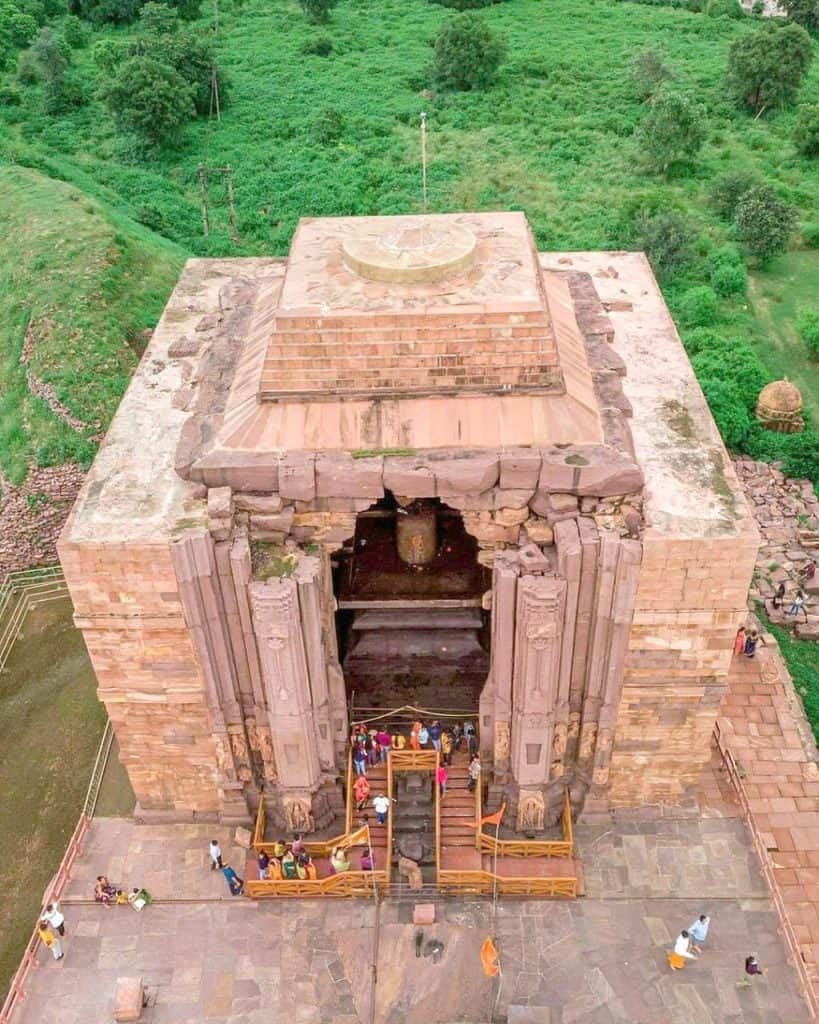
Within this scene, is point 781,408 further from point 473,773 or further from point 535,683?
point 535,683

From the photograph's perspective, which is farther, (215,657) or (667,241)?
(667,241)

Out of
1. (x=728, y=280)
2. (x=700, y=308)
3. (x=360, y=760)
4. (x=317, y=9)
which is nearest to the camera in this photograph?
(x=360, y=760)

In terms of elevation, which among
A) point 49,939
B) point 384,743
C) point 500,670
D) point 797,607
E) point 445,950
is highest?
point 500,670

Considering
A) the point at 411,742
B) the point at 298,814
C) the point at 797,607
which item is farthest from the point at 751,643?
the point at 298,814

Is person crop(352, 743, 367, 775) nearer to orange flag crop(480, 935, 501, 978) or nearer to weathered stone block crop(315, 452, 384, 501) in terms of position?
orange flag crop(480, 935, 501, 978)

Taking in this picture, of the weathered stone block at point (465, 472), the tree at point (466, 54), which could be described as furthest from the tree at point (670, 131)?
the weathered stone block at point (465, 472)

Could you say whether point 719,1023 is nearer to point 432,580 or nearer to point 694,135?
point 432,580

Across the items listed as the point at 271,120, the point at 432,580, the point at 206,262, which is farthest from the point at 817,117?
the point at 432,580
